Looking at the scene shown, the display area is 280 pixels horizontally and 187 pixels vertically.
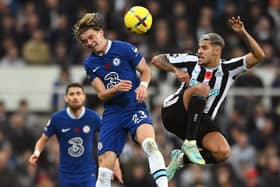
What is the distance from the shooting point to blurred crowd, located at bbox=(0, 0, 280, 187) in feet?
73.2

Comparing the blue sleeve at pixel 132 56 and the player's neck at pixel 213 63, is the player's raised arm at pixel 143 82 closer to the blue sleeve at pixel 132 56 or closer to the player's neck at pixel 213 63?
the blue sleeve at pixel 132 56

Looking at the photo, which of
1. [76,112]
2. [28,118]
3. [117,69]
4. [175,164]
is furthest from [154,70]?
[117,69]

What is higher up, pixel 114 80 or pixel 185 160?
pixel 114 80

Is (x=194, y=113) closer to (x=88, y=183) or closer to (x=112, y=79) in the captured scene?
(x=112, y=79)

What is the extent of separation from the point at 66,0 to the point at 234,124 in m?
4.83

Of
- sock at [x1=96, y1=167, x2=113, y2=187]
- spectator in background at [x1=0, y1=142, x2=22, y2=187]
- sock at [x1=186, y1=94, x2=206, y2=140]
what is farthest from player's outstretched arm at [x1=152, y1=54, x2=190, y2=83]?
spectator in background at [x1=0, y1=142, x2=22, y2=187]

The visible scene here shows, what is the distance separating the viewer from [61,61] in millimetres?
Answer: 24609

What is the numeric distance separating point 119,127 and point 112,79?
62cm

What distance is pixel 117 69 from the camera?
1642 cm

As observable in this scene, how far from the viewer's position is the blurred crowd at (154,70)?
73.2ft

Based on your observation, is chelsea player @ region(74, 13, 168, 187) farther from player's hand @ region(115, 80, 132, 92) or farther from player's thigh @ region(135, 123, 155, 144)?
player's hand @ region(115, 80, 132, 92)

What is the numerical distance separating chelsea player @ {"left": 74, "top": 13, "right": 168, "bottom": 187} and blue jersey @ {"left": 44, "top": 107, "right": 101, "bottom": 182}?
188cm

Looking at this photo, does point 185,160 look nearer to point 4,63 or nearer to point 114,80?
point 114,80

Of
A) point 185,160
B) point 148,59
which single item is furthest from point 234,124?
point 185,160
